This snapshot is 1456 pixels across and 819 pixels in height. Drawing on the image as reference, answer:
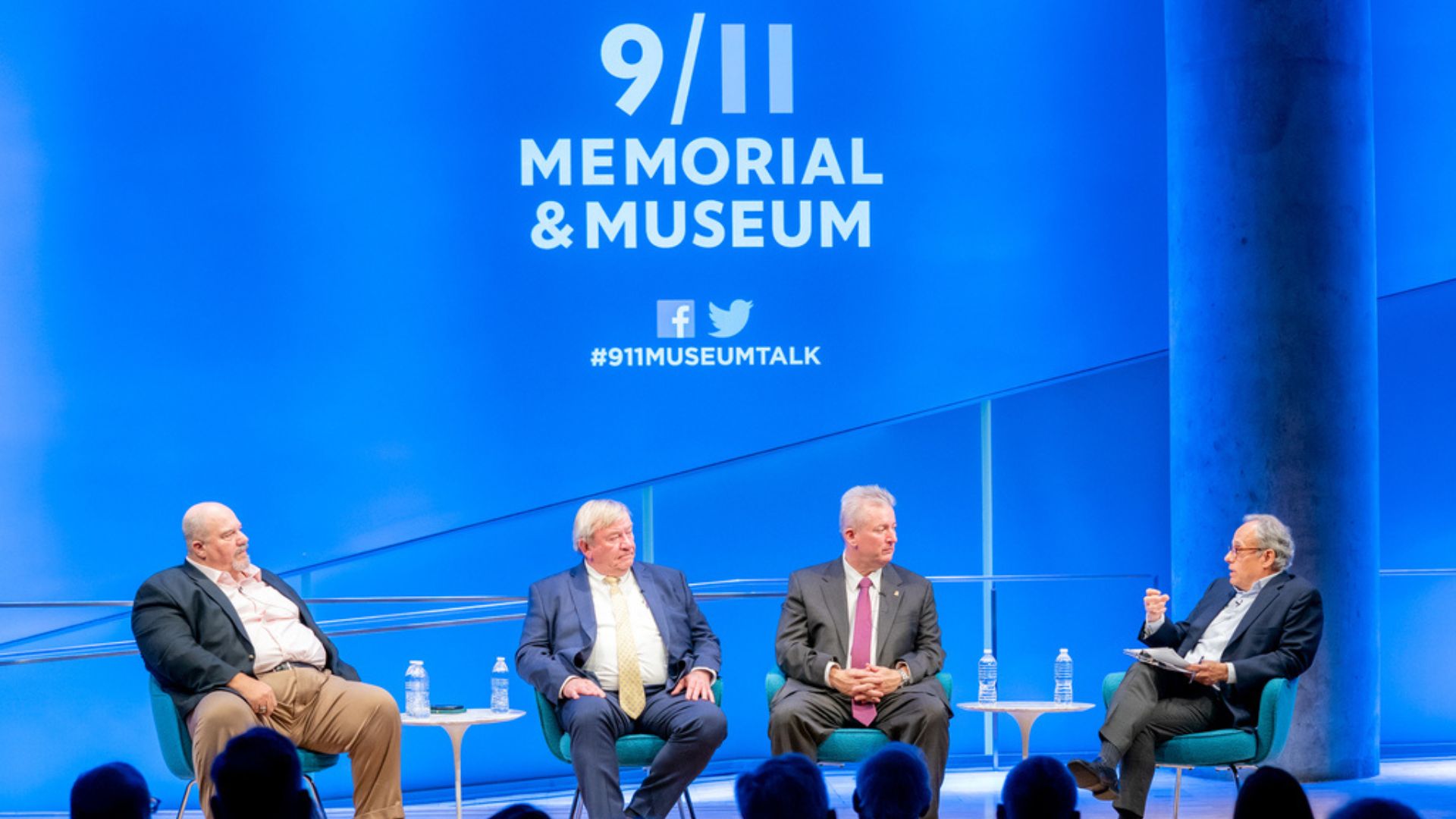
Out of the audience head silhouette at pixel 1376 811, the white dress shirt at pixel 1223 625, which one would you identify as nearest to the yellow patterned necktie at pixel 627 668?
the white dress shirt at pixel 1223 625

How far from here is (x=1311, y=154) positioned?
19.6 feet

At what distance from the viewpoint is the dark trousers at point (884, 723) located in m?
4.68

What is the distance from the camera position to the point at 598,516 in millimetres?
4961

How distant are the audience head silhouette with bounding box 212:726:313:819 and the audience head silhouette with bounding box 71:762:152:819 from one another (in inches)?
4.5

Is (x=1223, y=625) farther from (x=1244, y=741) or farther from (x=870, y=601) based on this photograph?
(x=870, y=601)

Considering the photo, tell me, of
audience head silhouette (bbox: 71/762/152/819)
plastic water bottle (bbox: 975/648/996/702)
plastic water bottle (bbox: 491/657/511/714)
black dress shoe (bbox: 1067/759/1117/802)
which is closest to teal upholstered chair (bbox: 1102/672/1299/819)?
black dress shoe (bbox: 1067/759/1117/802)

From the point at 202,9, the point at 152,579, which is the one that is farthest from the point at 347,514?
the point at 202,9

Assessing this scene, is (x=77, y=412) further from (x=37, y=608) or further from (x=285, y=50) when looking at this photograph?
(x=285, y=50)

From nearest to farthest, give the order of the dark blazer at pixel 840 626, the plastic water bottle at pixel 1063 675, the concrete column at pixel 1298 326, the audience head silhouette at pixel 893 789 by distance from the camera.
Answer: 1. the audience head silhouette at pixel 893 789
2. the dark blazer at pixel 840 626
3. the plastic water bottle at pixel 1063 675
4. the concrete column at pixel 1298 326

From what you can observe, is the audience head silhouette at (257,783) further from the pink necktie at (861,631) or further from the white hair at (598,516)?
the pink necktie at (861,631)

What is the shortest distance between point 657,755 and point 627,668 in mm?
319

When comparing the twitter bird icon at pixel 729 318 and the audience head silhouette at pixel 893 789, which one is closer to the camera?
the audience head silhouette at pixel 893 789

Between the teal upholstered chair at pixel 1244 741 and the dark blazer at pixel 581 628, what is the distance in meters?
1.47

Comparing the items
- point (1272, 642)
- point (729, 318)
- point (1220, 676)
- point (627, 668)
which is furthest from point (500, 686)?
point (1272, 642)
